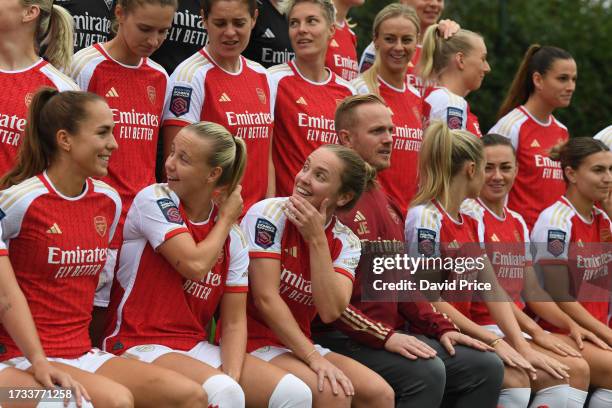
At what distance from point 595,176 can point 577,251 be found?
52cm

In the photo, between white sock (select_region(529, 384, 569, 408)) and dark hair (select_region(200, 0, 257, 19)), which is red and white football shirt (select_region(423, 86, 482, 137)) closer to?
dark hair (select_region(200, 0, 257, 19))

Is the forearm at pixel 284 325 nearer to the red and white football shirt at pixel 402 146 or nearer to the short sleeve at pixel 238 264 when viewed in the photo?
the short sleeve at pixel 238 264

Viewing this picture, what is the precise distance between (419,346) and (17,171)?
223 centimetres

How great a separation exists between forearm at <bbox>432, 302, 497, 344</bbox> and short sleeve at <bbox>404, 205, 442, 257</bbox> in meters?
0.31

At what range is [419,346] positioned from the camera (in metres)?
5.70

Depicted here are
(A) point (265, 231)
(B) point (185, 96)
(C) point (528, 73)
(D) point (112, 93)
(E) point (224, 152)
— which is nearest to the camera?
(E) point (224, 152)

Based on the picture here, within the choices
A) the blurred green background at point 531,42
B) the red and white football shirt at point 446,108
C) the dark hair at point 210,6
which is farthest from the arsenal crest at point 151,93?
the blurred green background at point 531,42

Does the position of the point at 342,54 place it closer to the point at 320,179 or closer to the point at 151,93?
the point at 151,93

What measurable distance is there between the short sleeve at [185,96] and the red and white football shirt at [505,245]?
1801 millimetres

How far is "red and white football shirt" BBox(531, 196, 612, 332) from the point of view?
720 cm

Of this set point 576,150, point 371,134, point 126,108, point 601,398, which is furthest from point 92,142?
point 576,150

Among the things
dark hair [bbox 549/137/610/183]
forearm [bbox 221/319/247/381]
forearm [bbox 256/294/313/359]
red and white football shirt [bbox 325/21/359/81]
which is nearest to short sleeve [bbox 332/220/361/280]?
forearm [bbox 256/294/313/359]

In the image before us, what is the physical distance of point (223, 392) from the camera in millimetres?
4754

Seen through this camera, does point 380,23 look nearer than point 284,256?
No
